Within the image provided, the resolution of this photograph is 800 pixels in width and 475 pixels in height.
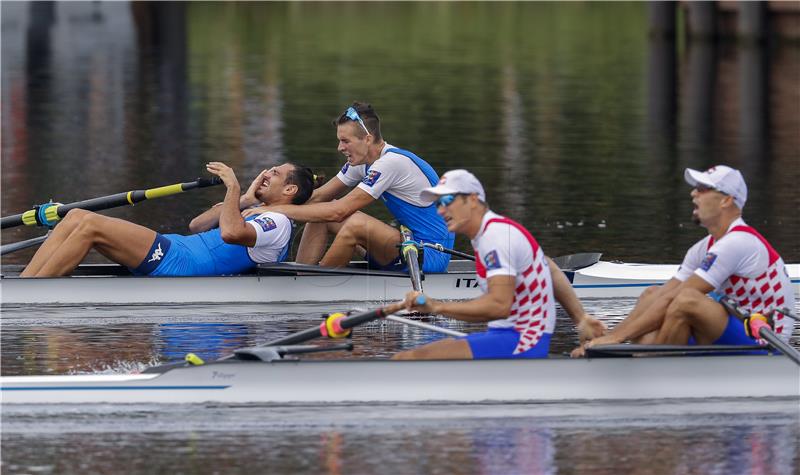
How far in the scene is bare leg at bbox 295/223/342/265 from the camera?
586 inches

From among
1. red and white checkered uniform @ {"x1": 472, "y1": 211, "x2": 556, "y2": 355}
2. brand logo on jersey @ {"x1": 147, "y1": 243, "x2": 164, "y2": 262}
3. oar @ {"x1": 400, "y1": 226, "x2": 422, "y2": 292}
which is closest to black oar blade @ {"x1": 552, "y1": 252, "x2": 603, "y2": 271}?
oar @ {"x1": 400, "y1": 226, "x2": 422, "y2": 292}

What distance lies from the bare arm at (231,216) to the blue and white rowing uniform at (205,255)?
0.30m

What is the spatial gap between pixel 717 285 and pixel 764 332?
0.42m

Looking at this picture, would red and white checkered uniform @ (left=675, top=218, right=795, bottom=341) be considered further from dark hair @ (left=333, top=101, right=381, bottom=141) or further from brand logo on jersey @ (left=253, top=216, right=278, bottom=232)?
brand logo on jersey @ (left=253, top=216, right=278, bottom=232)

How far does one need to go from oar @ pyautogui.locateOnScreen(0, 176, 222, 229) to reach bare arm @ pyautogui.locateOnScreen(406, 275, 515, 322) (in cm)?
452

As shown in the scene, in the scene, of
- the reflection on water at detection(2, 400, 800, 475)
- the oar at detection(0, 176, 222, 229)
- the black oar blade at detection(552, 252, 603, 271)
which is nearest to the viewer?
the reflection on water at detection(2, 400, 800, 475)

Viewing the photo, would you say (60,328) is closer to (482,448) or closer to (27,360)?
(27,360)

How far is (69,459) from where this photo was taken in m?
9.73

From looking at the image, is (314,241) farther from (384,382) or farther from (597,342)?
(597,342)

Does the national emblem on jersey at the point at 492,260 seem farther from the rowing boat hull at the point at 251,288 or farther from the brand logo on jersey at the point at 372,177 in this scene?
the rowing boat hull at the point at 251,288

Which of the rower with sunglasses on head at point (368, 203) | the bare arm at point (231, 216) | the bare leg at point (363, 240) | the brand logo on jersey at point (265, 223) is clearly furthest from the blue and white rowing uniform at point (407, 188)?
the bare arm at point (231, 216)

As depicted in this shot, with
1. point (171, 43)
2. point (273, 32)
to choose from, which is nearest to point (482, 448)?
point (171, 43)

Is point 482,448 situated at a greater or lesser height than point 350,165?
lesser

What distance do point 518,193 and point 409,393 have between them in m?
13.6
